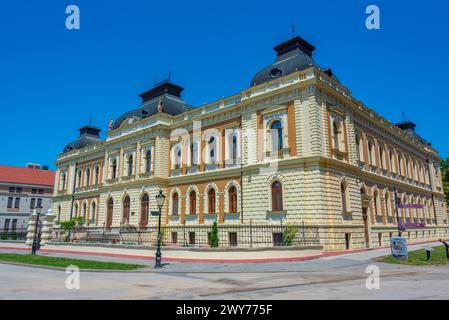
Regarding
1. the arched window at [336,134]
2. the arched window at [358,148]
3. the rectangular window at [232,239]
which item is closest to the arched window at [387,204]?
the arched window at [358,148]

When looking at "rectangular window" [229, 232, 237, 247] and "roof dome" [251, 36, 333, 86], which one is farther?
"rectangular window" [229, 232, 237, 247]

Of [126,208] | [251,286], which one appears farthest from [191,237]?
[251,286]

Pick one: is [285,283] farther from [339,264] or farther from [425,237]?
[425,237]

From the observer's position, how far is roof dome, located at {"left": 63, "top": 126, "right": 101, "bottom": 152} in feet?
156

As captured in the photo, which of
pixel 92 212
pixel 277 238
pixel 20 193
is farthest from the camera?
pixel 20 193

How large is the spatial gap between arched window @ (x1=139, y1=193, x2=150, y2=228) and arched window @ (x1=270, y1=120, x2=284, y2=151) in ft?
46.5

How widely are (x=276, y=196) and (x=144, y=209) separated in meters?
14.7

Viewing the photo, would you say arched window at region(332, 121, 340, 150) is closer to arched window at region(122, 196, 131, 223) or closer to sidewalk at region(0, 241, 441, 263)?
sidewalk at region(0, 241, 441, 263)

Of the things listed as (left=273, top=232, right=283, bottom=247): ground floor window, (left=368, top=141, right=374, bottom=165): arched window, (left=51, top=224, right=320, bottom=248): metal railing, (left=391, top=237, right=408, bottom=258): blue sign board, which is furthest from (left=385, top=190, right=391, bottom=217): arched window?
(left=391, top=237, right=408, bottom=258): blue sign board

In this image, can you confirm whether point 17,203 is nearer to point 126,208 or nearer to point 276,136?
point 126,208

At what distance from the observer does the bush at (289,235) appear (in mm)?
20969

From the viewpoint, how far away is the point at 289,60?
1027 inches
